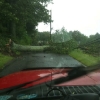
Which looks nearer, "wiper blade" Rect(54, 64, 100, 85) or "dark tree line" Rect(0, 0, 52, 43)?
"wiper blade" Rect(54, 64, 100, 85)

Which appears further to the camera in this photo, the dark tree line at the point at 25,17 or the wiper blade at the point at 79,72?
the dark tree line at the point at 25,17

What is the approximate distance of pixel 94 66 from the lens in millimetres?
1924

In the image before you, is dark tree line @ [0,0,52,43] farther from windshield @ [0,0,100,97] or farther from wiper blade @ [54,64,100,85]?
wiper blade @ [54,64,100,85]

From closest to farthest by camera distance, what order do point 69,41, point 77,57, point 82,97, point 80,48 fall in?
1. point 82,97
2. point 80,48
3. point 69,41
4. point 77,57

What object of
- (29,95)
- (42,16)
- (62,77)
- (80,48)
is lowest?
(29,95)

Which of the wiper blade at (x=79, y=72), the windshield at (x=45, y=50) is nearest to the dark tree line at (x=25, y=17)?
the windshield at (x=45, y=50)

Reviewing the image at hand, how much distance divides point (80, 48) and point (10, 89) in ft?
3.06

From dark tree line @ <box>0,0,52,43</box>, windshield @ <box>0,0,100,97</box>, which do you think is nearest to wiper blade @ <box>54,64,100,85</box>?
windshield @ <box>0,0,100,97</box>

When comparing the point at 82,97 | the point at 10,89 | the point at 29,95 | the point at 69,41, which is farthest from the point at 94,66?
the point at 69,41

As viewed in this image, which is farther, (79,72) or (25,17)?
(25,17)

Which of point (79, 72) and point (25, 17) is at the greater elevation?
point (25, 17)

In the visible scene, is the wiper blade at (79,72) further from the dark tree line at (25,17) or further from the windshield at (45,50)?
the dark tree line at (25,17)

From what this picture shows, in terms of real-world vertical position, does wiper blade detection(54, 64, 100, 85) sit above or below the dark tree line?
below

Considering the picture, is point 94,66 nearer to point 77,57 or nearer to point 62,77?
point 62,77
